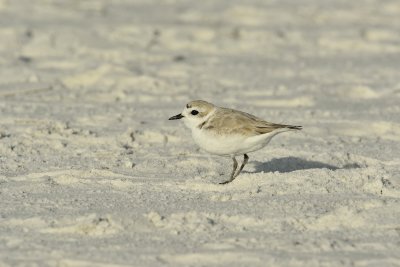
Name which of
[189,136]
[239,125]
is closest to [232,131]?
[239,125]

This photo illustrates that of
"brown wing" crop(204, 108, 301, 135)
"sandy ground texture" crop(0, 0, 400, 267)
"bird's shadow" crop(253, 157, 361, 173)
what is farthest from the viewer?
"bird's shadow" crop(253, 157, 361, 173)

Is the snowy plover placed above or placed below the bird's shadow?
above

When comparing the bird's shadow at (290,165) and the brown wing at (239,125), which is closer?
the brown wing at (239,125)

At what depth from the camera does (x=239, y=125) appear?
5535mm

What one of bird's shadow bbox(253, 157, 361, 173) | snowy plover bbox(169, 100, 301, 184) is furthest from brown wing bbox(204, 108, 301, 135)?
bird's shadow bbox(253, 157, 361, 173)

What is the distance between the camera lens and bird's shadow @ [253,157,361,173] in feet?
20.5

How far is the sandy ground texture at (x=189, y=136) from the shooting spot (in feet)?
14.7

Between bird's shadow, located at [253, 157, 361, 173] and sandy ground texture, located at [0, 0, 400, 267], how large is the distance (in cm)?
2

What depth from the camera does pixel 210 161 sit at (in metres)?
6.38

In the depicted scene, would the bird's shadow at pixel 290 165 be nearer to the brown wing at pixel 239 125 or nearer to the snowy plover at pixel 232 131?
the snowy plover at pixel 232 131

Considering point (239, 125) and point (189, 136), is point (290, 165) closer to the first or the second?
point (239, 125)

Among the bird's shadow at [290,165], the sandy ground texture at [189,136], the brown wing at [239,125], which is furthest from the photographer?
the bird's shadow at [290,165]

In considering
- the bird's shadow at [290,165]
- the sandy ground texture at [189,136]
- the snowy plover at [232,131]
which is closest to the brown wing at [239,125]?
the snowy plover at [232,131]

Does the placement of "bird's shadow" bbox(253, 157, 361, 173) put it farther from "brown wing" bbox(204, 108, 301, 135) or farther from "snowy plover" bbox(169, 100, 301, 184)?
"brown wing" bbox(204, 108, 301, 135)
